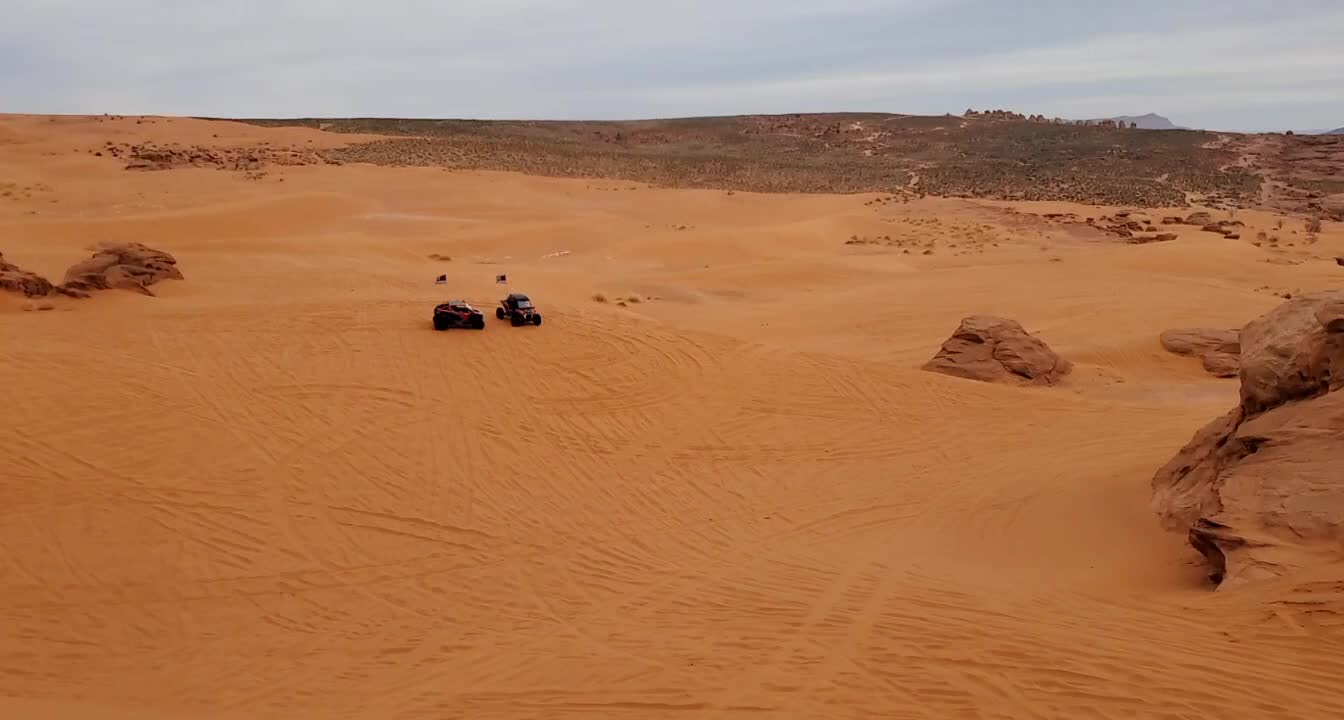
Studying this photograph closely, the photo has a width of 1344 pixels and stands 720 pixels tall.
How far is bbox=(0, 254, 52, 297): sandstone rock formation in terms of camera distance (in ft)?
52.8

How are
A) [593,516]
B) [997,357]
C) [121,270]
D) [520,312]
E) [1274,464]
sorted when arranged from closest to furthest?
[1274,464]
[593,516]
[997,357]
[520,312]
[121,270]

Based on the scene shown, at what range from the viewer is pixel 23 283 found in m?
16.2

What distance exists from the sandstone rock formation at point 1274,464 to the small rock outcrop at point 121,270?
17.4 meters

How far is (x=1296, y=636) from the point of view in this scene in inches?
238

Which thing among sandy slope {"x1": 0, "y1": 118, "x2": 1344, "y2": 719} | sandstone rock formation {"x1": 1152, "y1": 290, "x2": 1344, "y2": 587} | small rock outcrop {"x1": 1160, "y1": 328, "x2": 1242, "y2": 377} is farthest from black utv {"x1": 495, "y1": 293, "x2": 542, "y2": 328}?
small rock outcrop {"x1": 1160, "y1": 328, "x2": 1242, "y2": 377}

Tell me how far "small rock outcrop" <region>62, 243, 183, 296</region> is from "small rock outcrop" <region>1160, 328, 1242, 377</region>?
1959cm

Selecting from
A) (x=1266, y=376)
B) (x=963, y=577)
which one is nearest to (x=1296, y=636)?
(x=963, y=577)

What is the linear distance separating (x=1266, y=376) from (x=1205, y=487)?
4.07 feet

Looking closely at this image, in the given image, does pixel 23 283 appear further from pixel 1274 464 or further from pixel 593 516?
pixel 1274 464

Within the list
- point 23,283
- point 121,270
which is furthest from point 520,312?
point 23,283

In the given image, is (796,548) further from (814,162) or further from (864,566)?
(814,162)

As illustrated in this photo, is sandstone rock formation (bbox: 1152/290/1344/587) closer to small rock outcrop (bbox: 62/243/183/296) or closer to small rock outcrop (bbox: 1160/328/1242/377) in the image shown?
small rock outcrop (bbox: 1160/328/1242/377)

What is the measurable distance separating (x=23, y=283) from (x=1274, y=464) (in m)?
18.4

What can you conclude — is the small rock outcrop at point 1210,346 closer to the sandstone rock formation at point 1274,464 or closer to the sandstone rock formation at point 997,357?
the sandstone rock formation at point 997,357
